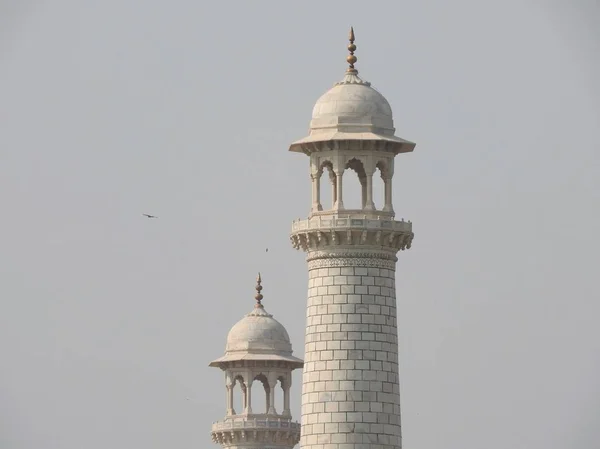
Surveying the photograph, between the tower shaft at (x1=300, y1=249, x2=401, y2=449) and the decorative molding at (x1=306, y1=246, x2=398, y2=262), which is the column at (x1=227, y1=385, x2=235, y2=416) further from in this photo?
the decorative molding at (x1=306, y1=246, x2=398, y2=262)

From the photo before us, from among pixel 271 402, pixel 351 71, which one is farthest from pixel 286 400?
pixel 351 71

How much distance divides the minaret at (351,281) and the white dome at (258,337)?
85.8 feet

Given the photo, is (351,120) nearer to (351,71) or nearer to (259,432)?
(351,71)

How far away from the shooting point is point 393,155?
76.1 meters

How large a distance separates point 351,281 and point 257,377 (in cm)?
2825

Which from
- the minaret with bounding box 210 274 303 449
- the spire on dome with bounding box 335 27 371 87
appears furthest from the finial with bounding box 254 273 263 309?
the spire on dome with bounding box 335 27 371 87

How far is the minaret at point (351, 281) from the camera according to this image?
73.9 m

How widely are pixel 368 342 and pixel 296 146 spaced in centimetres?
580

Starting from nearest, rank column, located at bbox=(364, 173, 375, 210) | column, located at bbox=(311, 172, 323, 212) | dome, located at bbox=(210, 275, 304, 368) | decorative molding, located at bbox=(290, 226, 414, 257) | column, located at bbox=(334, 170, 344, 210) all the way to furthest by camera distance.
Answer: decorative molding, located at bbox=(290, 226, 414, 257)
column, located at bbox=(334, 170, 344, 210)
column, located at bbox=(364, 173, 375, 210)
column, located at bbox=(311, 172, 323, 212)
dome, located at bbox=(210, 275, 304, 368)

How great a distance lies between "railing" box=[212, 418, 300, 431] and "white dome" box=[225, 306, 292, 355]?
8.26ft

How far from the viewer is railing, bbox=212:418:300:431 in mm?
102312

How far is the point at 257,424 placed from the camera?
10244 centimetres

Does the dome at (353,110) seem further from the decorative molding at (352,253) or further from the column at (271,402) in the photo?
the column at (271,402)

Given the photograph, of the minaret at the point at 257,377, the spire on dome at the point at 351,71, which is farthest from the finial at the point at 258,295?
the spire on dome at the point at 351,71
